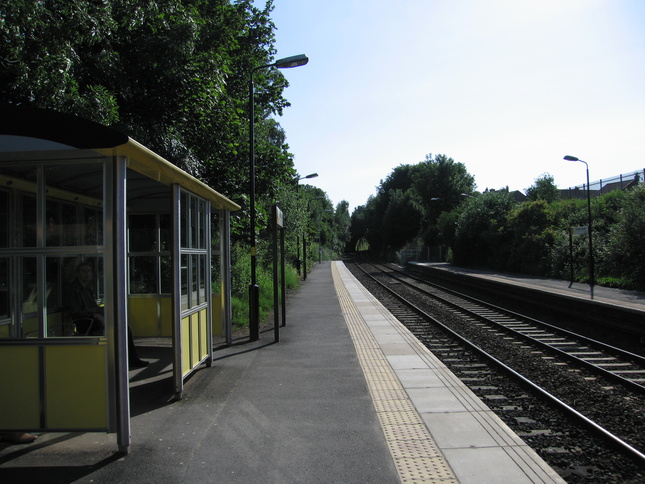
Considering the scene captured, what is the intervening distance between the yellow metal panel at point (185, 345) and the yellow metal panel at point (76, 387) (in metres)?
1.69

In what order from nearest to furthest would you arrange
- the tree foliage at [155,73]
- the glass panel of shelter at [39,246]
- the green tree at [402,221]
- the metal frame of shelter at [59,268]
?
the metal frame of shelter at [59,268], the glass panel of shelter at [39,246], the tree foliage at [155,73], the green tree at [402,221]

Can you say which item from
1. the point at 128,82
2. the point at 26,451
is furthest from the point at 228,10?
the point at 26,451

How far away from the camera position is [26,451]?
464 cm

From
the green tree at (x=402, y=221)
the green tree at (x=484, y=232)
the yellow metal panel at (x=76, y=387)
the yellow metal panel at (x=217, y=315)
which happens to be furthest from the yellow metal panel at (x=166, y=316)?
the green tree at (x=402, y=221)

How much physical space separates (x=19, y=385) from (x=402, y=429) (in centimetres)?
354

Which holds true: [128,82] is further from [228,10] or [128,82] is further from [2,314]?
[2,314]

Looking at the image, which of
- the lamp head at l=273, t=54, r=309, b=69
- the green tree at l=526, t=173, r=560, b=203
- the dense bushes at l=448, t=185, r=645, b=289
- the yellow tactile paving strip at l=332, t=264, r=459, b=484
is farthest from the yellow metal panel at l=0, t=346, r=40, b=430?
the green tree at l=526, t=173, r=560, b=203

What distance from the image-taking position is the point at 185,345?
656cm

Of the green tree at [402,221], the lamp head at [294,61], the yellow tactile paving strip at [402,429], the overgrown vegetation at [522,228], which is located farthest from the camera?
the green tree at [402,221]

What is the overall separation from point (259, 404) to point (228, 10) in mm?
11824

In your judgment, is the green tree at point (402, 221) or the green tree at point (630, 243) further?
the green tree at point (402, 221)

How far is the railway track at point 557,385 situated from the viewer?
16.2 ft

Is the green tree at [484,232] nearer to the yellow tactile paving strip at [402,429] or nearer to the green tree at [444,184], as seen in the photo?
the green tree at [444,184]

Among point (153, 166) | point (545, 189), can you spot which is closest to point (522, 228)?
point (545, 189)
